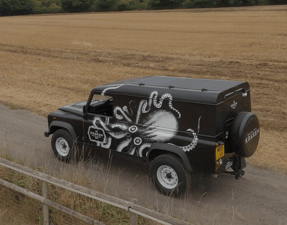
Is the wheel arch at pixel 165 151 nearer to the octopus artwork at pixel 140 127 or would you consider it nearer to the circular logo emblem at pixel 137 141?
the octopus artwork at pixel 140 127

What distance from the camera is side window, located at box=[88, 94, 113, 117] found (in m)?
7.94

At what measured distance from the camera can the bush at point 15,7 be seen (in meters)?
80.3

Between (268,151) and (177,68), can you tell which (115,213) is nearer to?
(268,151)

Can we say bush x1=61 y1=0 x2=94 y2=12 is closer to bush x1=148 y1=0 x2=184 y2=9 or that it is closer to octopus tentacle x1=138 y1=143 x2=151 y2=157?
bush x1=148 y1=0 x2=184 y2=9

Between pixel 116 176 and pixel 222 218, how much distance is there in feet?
8.27

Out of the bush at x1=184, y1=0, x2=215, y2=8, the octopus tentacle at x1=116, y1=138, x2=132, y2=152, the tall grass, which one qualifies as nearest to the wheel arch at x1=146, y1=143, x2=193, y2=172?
the octopus tentacle at x1=116, y1=138, x2=132, y2=152

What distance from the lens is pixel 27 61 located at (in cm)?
2388

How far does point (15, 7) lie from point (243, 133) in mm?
85310

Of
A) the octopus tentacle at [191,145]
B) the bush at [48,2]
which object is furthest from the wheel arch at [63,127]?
the bush at [48,2]

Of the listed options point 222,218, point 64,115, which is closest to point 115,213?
point 222,218

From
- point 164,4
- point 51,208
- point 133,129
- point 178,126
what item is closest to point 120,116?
point 133,129

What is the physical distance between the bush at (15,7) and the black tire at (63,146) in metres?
80.4

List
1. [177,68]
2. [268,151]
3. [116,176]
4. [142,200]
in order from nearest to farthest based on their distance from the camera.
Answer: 1. [142,200]
2. [116,176]
3. [268,151]
4. [177,68]

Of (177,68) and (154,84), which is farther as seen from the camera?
(177,68)
